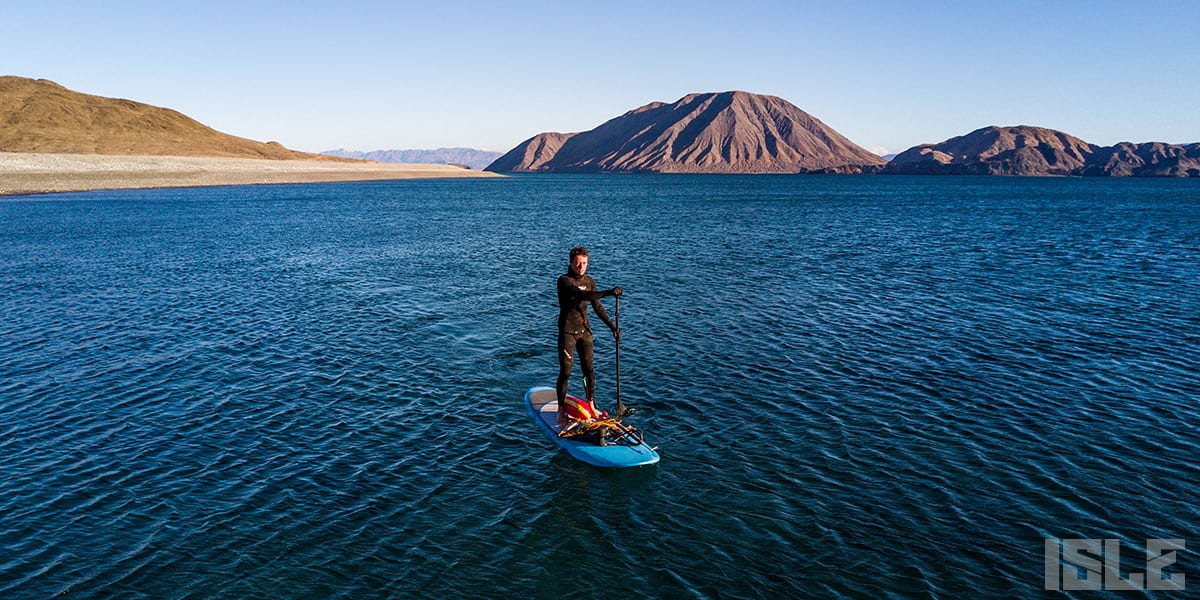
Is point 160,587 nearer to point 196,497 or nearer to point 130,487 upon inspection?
point 196,497

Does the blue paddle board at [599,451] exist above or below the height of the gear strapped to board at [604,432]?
below

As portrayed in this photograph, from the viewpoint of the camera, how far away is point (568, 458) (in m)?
15.7

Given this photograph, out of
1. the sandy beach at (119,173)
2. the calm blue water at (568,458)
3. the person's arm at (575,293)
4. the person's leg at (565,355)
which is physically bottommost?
the calm blue water at (568,458)

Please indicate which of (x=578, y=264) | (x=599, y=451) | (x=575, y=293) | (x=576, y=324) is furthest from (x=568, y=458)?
(x=578, y=264)

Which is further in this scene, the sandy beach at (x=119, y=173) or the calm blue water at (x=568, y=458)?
the sandy beach at (x=119, y=173)

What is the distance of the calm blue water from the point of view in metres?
11.5

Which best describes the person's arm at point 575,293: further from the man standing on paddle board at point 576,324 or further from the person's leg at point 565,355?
the person's leg at point 565,355

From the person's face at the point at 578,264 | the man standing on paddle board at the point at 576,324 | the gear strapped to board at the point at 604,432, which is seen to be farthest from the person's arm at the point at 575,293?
the gear strapped to board at the point at 604,432

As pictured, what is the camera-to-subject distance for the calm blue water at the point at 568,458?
11477mm

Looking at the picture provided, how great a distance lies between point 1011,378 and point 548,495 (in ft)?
52.0

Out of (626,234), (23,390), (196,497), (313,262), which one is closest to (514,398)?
(196,497)

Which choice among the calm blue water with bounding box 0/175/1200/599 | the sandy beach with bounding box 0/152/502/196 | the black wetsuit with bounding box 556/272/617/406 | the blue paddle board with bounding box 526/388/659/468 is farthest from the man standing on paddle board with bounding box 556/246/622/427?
the sandy beach with bounding box 0/152/502/196

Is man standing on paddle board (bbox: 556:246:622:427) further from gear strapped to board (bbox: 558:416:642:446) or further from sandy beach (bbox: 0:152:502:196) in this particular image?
sandy beach (bbox: 0:152:502:196)

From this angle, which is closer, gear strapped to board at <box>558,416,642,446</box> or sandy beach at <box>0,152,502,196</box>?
gear strapped to board at <box>558,416,642,446</box>
